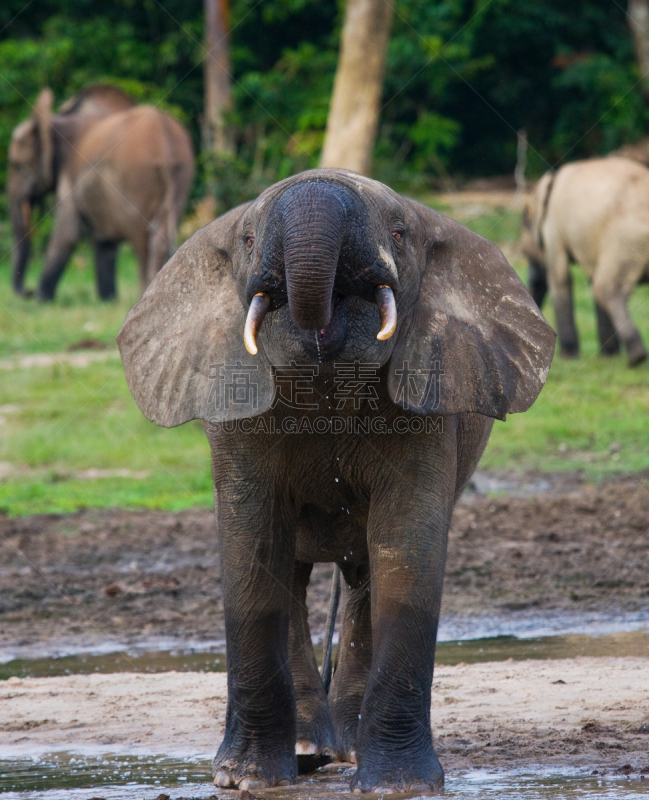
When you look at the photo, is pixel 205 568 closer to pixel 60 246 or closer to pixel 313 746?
pixel 313 746

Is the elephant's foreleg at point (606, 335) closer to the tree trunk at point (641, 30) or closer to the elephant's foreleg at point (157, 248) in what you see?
the elephant's foreleg at point (157, 248)

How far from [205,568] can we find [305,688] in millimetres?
3116

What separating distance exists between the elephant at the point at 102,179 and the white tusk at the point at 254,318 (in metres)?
11.4

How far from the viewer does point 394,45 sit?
71.4ft

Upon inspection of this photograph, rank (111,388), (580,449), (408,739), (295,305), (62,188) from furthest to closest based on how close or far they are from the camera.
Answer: (62,188) < (111,388) < (580,449) < (408,739) < (295,305)

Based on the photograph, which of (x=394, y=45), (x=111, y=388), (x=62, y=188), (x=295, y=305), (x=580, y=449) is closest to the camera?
(x=295, y=305)

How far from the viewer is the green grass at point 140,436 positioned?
10.2 metres

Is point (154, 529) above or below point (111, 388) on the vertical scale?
below

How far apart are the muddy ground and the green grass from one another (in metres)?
0.69

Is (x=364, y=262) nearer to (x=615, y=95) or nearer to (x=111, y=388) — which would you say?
(x=111, y=388)

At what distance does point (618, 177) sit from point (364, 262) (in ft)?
32.2

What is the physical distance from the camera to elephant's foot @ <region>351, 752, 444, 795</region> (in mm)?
4164

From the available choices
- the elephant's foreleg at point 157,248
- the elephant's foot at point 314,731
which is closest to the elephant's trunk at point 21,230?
the elephant's foreleg at point 157,248

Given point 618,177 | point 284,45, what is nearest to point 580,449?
point 618,177
